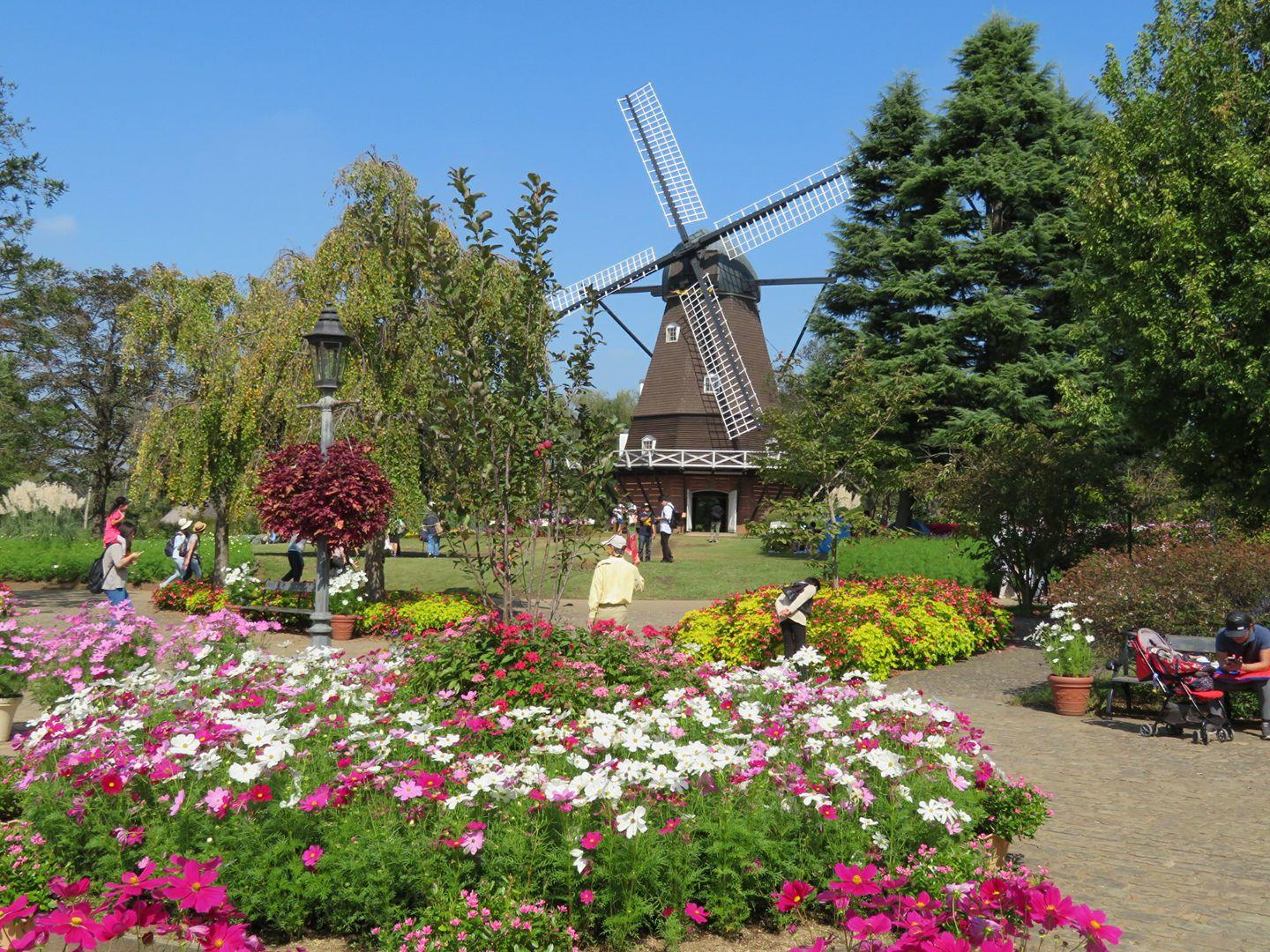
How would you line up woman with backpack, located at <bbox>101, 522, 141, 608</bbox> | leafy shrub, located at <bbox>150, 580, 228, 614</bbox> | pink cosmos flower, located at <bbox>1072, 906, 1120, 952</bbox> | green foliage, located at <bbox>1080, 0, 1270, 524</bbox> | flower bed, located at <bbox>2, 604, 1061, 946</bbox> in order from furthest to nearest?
1. leafy shrub, located at <bbox>150, 580, 228, 614</bbox>
2. green foliage, located at <bbox>1080, 0, 1270, 524</bbox>
3. woman with backpack, located at <bbox>101, 522, 141, 608</bbox>
4. flower bed, located at <bbox>2, 604, 1061, 946</bbox>
5. pink cosmos flower, located at <bbox>1072, 906, 1120, 952</bbox>

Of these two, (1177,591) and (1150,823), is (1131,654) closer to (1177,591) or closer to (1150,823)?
(1177,591)

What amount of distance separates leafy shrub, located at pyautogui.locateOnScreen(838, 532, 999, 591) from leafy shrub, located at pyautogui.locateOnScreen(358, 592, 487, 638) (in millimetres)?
9187

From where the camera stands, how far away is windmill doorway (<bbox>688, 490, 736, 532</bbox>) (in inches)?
1699

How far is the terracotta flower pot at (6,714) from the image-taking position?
820cm

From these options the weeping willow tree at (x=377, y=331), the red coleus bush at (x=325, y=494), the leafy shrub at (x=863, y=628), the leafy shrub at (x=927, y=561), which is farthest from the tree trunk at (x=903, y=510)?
the red coleus bush at (x=325, y=494)

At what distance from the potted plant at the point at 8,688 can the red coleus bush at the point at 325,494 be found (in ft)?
13.0

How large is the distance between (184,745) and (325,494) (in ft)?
26.2

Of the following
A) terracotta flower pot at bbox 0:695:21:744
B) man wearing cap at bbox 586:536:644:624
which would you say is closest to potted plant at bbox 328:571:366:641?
man wearing cap at bbox 586:536:644:624

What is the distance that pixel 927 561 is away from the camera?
74.1 feet

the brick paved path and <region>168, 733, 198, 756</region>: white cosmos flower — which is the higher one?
<region>168, 733, 198, 756</region>: white cosmos flower

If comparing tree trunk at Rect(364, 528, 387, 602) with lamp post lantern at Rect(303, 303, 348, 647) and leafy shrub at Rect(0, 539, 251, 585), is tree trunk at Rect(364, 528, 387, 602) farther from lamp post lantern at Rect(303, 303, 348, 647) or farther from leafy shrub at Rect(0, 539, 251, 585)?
leafy shrub at Rect(0, 539, 251, 585)

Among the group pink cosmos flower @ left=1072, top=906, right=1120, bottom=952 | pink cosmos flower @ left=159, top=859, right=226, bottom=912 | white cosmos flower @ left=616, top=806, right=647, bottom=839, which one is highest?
pink cosmos flower @ left=159, top=859, right=226, bottom=912

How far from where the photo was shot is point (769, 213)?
132 feet

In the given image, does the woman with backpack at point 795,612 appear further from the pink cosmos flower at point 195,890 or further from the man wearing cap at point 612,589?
the pink cosmos flower at point 195,890
